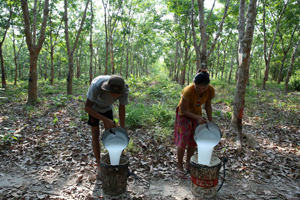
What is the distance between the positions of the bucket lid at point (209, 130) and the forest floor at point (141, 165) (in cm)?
83

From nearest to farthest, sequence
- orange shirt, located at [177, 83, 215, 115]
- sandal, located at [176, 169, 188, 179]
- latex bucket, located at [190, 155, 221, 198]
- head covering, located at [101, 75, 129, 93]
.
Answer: head covering, located at [101, 75, 129, 93] < latex bucket, located at [190, 155, 221, 198] < orange shirt, located at [177, 83, 215, 115] < sandal, located at [176, 169, 188, 179]

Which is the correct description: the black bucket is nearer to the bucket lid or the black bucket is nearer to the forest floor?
the forest floor

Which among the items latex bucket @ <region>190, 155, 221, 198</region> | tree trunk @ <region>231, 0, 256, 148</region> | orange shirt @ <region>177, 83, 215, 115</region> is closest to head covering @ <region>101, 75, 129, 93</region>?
orange shirt @ <region>177, 83, 215, 115</region>

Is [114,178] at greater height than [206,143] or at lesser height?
lesser

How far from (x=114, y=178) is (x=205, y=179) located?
3.95 feet

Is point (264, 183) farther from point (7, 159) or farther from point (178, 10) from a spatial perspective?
point (178, 10)

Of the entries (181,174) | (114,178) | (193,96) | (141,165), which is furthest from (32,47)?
(181,174)

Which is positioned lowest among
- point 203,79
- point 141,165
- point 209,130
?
point 141,165

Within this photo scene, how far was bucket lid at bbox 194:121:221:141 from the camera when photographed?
2.77 metres

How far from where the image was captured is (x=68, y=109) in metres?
7.17

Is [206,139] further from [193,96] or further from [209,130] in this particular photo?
[193,96]

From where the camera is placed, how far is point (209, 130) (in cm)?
281

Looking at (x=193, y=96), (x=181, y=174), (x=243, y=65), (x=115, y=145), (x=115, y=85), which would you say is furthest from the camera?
(x=243, y=65)

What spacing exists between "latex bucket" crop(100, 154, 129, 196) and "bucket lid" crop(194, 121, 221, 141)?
1098 millimetres
